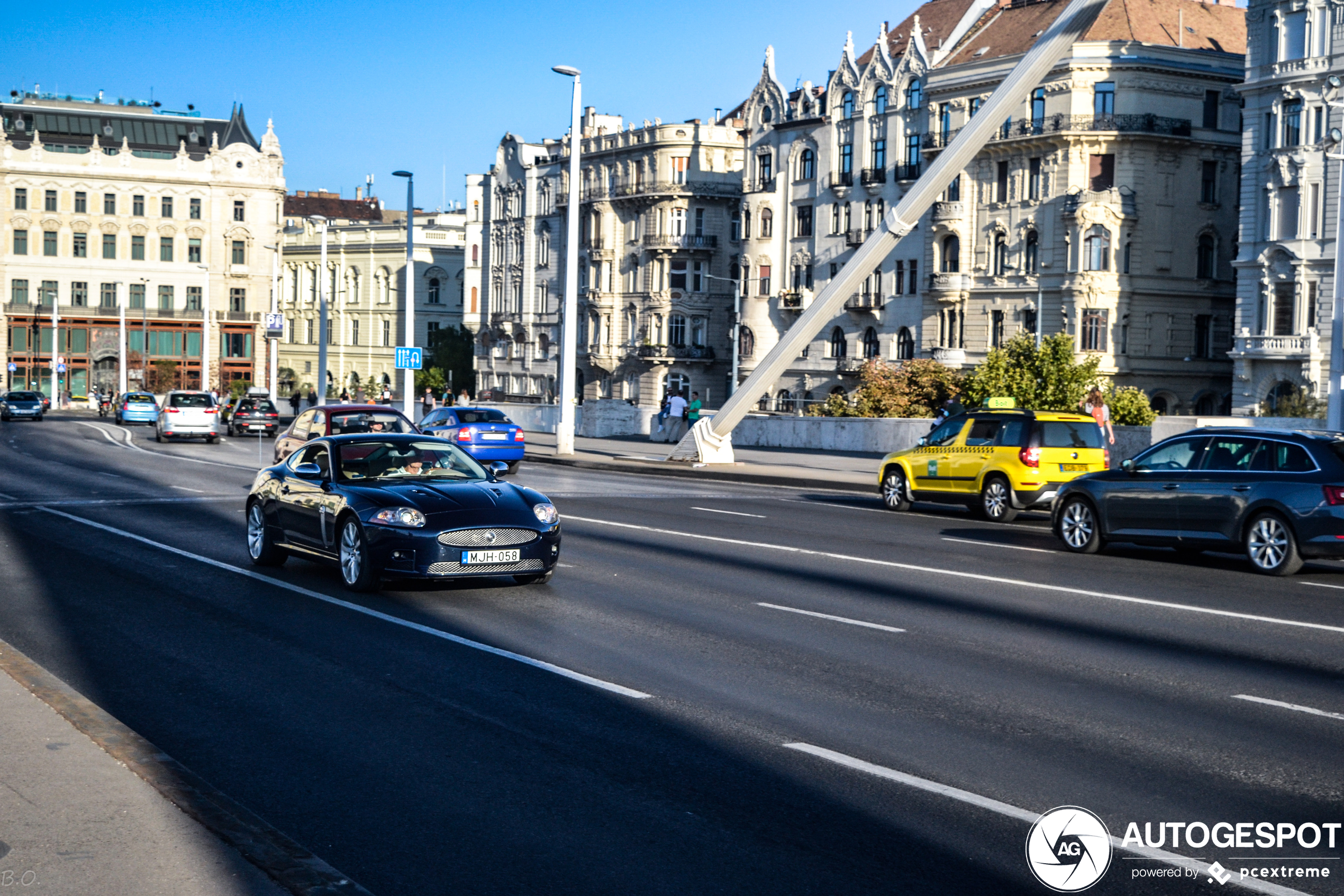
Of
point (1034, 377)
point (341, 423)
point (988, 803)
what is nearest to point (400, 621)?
point (988, 803)

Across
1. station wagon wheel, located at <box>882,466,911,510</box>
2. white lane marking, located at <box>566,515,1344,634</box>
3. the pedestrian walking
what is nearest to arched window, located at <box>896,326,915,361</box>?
the pedestrian walking

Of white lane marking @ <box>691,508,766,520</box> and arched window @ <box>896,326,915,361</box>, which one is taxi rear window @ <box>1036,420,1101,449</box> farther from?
arched window @ <box>896,326,915,361</box>

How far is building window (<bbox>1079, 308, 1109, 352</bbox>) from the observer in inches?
2613

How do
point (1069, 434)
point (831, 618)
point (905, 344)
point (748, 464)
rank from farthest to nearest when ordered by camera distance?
point (905, 344) → point (748, 464) → point (1069, 434) → point (831, 618)

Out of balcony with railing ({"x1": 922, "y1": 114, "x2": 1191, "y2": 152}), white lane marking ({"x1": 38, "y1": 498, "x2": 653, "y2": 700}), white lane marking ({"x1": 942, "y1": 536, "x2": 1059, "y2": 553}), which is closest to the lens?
white lane marking ({"x1": 38, "y1": 498, "x2": 653, "y2": 700})

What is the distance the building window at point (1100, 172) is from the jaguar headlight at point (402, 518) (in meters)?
58.9

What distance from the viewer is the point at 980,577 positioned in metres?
15.1

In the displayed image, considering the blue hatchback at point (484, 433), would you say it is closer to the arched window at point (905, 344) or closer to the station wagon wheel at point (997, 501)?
the station wagon wheel at point (997, 501)

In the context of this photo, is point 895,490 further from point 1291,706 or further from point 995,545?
point 1291,706

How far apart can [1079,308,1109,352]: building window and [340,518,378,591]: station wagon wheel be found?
57.2 m

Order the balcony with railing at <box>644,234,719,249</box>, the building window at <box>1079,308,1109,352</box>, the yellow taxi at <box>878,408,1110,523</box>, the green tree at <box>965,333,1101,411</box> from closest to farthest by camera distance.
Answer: the yellow taxi at <box>878,408,1110,523</box>, the green tree at <box>965,333,1101,411</box>, the building window at <box>1079,308,1109,352</box>, the balcony with railing at <box>644,234,719,249</box>

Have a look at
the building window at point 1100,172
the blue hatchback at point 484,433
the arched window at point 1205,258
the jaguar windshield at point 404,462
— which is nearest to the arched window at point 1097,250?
the building window at point 1100,172

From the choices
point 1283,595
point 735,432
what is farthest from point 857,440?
point 1283,595

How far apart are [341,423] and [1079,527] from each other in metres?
11.9
